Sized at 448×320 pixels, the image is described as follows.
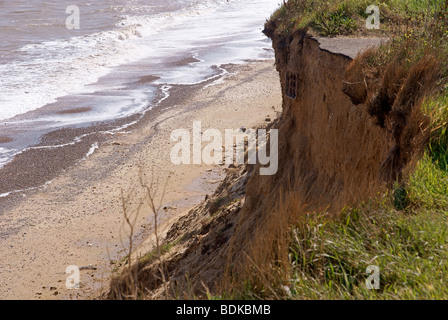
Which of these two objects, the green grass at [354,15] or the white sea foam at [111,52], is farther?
the white sea foam at [111,52]

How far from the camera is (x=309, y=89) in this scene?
7.24 meters

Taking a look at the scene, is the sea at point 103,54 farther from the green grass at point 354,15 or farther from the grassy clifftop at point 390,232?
the grassy clifftop at point 390,232

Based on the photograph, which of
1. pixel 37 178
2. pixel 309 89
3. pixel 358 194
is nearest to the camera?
pixel 358 194

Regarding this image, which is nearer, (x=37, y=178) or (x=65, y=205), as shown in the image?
(x=65, y=205)

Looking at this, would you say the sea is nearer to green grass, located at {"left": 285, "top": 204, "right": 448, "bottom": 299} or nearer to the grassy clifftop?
the grassy clifftop

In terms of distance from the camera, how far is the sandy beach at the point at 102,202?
341 inches

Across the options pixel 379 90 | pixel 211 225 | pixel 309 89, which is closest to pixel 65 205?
pixel 211 225

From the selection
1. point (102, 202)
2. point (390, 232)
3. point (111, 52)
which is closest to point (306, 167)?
point (390, 232)

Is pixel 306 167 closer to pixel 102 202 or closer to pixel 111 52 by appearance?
pixel 102 202

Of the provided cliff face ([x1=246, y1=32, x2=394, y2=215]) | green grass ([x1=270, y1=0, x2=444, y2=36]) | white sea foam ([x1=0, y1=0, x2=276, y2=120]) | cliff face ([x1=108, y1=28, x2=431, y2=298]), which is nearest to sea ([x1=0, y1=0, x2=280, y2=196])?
white sea foam ([x1=0, y1=0, x2=276, y2=120])

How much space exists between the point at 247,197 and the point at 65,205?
5198mm

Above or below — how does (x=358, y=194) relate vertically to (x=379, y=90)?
below

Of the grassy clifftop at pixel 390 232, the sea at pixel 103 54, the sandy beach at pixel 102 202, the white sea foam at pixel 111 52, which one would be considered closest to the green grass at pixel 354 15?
the grassy clifftop at pixel 390 232
